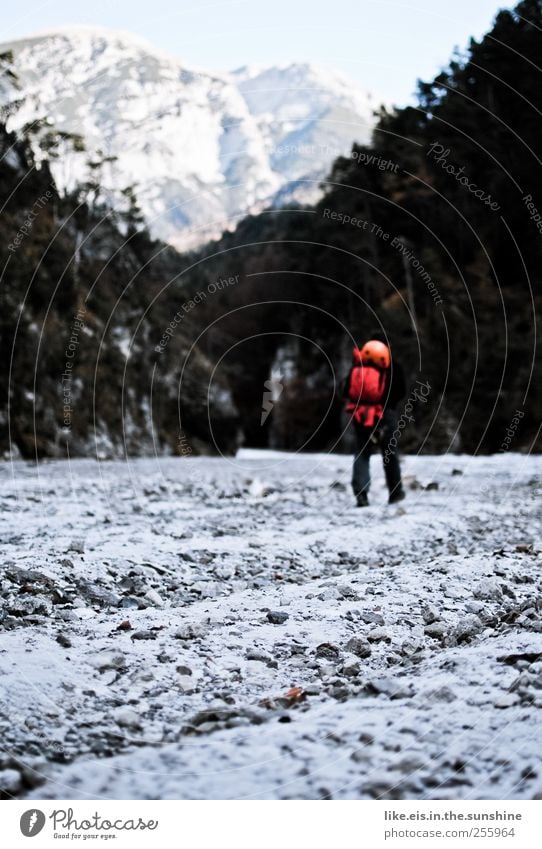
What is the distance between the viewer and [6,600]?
4949mm

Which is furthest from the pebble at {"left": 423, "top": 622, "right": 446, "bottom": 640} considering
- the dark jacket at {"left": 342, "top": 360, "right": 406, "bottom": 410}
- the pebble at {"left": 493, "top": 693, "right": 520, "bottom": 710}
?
the dark jacket at {"left": 342, "top": 360, "right": 406, "bottom": 410}

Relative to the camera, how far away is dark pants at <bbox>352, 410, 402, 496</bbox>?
10820 mm

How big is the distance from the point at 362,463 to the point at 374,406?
0.92m

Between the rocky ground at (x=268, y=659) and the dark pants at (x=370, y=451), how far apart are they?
2004 mm

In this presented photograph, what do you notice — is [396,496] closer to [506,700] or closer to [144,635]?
[144,635]

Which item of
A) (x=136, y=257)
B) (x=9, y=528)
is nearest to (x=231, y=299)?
(x=136, y=257)

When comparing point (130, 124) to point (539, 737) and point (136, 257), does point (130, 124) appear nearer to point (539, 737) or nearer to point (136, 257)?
point (136, 257)

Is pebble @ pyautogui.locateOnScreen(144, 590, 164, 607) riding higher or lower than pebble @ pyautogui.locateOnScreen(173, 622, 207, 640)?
lower

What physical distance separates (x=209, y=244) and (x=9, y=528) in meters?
44.1

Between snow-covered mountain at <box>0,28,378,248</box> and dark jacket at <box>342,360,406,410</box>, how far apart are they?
6525 millimetres

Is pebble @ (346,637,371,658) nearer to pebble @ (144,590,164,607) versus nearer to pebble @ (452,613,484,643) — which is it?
pebble @ (452,613,484,643)

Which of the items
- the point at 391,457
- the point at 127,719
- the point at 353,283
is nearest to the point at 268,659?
the point at 127,719

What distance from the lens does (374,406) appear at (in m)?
10.9

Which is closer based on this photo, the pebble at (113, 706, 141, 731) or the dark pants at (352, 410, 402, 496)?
the pebble at (113, 706, 141, 731)
